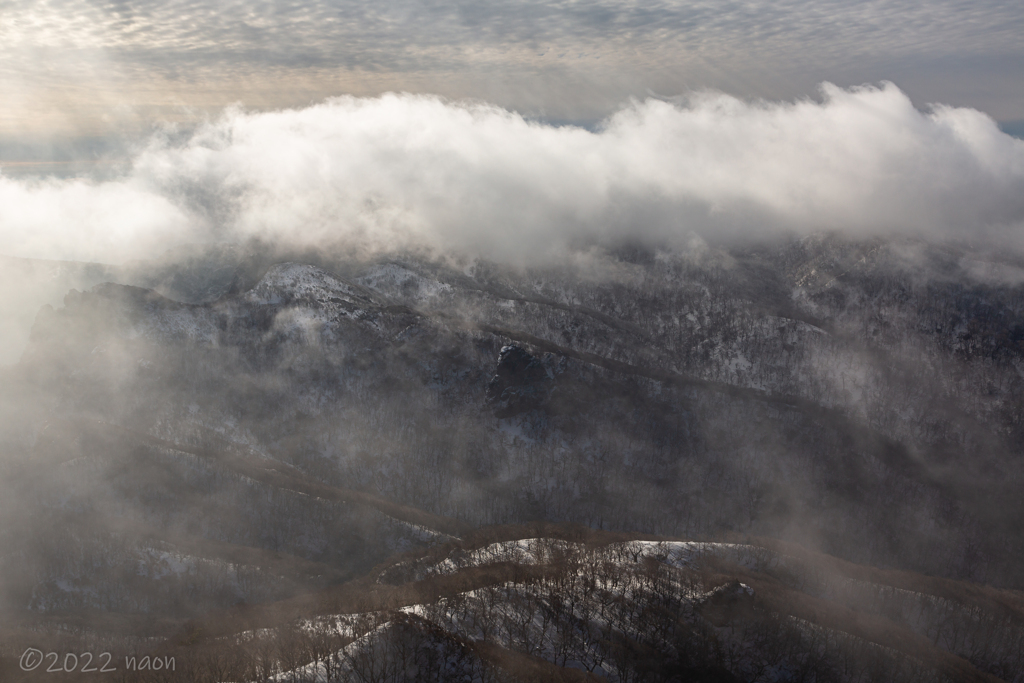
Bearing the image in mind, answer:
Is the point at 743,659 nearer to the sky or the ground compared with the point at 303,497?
nearer to the sky

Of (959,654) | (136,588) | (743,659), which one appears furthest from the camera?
(136,588)

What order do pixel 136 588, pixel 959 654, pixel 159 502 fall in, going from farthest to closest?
pixel 159 502 → pixel 136 588 → pixel 959 654

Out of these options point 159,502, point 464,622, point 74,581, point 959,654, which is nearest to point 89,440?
point 159,502

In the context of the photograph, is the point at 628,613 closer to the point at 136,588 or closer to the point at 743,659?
the point at 743,659

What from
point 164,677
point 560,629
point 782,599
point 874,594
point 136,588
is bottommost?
point 874,594

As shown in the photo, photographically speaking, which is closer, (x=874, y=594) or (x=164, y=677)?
(x=164, y=677)

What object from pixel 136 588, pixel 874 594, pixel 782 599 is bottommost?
pixel 874 594

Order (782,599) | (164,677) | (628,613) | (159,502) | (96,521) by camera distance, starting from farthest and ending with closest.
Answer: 1. (159,502)
2. (96,521)
3. (782,599)
4. (628,613)
5. (164,677)

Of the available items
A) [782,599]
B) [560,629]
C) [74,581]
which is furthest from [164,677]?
[782,599]

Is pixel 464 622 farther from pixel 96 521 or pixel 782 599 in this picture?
pixel 96 521
